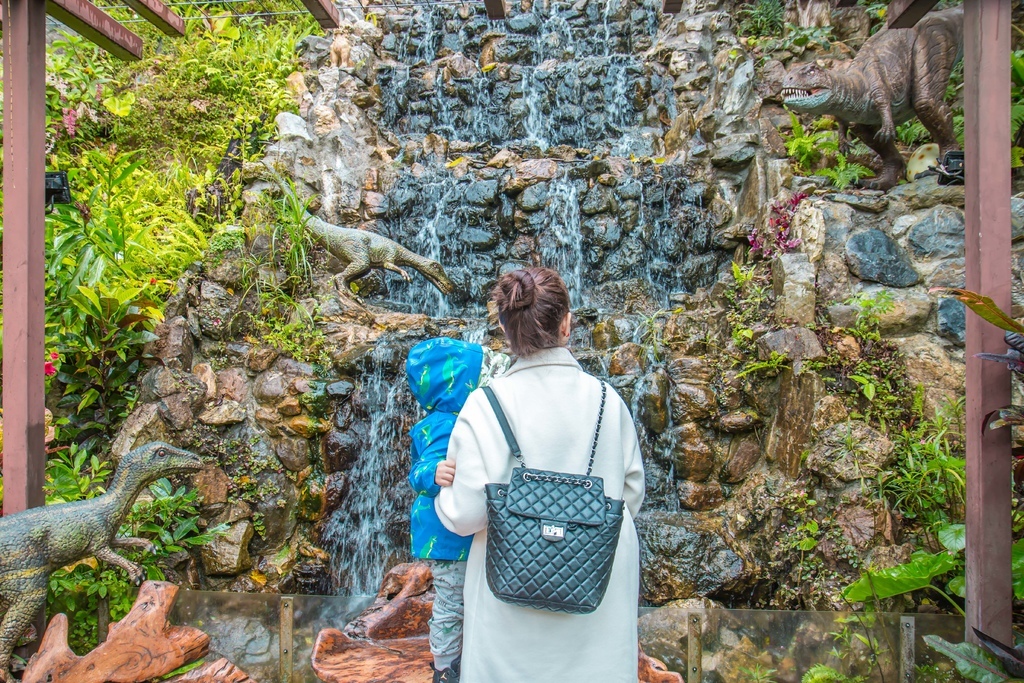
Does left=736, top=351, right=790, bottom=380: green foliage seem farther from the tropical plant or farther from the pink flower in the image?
the pink flower

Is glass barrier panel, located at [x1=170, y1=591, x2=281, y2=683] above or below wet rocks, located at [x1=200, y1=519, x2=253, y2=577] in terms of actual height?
above

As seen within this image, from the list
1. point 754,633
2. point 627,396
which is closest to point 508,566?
point 754,633

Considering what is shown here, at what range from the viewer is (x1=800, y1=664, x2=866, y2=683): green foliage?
2.84 metres

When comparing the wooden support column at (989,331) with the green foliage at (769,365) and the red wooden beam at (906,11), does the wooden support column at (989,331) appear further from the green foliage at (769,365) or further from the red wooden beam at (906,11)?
the green foliage at (769,365)

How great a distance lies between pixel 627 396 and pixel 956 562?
7.65 feet

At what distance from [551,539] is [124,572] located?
318 centimetres

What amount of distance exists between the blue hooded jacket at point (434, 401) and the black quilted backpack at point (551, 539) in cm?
42

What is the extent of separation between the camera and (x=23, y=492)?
304 cm

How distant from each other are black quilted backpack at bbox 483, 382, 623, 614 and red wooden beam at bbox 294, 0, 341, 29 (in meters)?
3.49

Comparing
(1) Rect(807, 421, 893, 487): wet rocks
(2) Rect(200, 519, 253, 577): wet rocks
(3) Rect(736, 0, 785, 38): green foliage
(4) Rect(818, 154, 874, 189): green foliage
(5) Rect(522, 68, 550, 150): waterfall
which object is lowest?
(2) Rect(200, 519, 253, 577): wet rocks

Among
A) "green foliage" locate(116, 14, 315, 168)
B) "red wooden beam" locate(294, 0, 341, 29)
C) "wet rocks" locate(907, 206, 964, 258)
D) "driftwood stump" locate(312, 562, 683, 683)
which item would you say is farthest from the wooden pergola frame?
"green foliage" locate(116, 14, 315, 168)

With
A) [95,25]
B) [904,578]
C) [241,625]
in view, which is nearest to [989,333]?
[904,578]

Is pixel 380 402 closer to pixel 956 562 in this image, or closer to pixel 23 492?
pixel 23 492

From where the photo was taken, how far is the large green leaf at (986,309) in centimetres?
261
